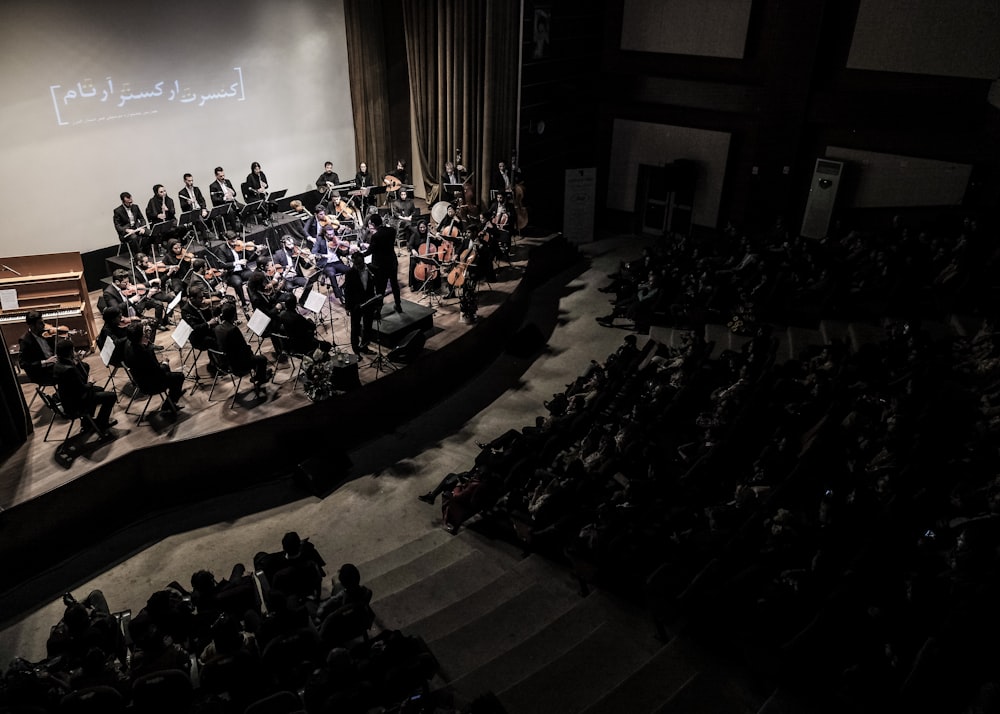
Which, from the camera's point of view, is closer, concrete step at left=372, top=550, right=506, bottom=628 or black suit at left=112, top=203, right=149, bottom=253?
concrete step at left=372, top=550, right=506, bottom=628

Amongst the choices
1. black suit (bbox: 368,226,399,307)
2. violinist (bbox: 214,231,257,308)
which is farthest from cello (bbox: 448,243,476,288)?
violinist (bbox: 214,231,257,308)

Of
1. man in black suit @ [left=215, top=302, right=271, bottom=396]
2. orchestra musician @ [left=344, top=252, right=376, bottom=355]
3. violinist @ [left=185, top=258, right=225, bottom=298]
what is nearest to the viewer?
man in black suit @ [left=215, top=302, right=271, bottom=396]

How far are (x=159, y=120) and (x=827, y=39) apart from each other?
10.3 metres

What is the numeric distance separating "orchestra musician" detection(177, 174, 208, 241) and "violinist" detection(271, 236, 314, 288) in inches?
48.5

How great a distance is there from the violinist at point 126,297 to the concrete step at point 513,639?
5.53 metres

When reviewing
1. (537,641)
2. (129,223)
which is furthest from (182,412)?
(537,641)

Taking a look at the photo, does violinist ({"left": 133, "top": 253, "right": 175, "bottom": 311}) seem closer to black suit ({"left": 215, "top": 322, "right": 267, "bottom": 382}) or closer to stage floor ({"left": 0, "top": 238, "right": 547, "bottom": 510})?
stage floor ({"left": 0, "top": 238, "right": 547, "bottom": 510})

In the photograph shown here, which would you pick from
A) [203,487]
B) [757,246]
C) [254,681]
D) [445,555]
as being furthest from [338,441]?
[757,246]

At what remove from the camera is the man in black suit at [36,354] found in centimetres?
738

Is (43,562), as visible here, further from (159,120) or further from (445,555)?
(159,120)

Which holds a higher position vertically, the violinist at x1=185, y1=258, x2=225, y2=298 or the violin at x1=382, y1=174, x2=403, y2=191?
the violin at x1=382, y1=174, x2=403, y2=191

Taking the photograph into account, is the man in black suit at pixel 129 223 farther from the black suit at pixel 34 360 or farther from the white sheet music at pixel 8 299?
the black suit at pixel 34 360

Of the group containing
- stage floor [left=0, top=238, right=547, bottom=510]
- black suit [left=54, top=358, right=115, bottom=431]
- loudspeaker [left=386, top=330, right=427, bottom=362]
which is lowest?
stage floor [left=0, top=238, right=547, bottom=510]

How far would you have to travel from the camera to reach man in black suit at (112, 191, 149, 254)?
32.8 ft
